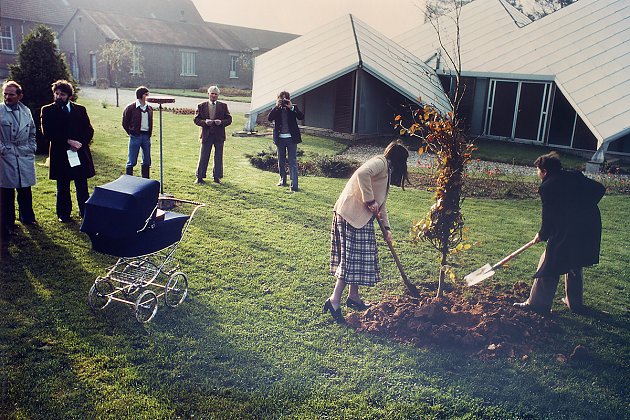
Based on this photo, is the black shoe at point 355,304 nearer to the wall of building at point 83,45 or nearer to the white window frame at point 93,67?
the wall of building at point 83,45

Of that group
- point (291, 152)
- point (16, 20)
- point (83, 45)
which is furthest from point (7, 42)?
point (291, 152)

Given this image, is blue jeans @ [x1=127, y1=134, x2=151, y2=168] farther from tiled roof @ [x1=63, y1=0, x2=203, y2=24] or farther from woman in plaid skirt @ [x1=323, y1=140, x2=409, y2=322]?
tiled roof @ [x1=63, y1=0, x2=203, y2=24]

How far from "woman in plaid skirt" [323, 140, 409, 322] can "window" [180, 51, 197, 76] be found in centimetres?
3754

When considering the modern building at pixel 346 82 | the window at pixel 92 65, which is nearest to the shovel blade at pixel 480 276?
the modern building at pixel 346 82

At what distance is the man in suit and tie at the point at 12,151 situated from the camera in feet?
21.4

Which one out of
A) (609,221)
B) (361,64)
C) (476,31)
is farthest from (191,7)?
(609,221)

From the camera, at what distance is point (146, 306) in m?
4.89

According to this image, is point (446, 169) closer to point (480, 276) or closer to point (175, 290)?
point (480, 276)

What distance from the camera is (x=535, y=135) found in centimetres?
1858

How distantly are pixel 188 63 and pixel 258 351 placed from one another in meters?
38.8

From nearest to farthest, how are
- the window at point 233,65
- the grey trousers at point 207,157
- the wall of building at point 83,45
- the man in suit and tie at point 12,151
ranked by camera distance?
the man in suit and tie at point 12,151
the grey trousers at point 207,157
the wall of building at point 83,45
the window at point 233,65

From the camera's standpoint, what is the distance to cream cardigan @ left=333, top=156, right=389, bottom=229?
4840 millimetres

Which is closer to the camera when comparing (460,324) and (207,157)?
(460,324)

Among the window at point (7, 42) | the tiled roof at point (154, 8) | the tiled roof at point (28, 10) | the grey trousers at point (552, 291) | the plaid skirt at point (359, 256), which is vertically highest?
the tiled roof at point (154, 8)
